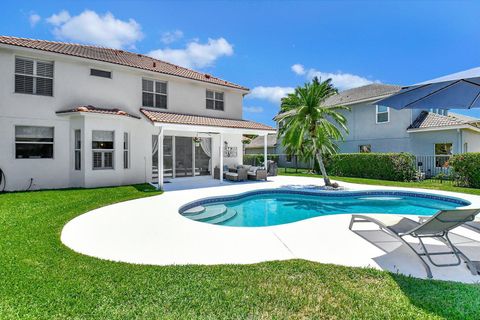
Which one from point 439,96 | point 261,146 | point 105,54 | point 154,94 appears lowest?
point 439,96

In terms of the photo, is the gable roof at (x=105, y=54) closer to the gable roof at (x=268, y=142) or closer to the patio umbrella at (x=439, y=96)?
the patio umbrella at (x=439, y=96)

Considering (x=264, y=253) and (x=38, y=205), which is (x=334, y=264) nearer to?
(x=264, y=253)

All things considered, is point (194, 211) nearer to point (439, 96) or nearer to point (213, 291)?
point (213, 291)

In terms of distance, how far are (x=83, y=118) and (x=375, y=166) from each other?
1999 centimetres

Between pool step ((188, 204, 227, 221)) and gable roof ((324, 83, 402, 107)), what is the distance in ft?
61.8

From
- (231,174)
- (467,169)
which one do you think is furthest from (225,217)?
(467,169)

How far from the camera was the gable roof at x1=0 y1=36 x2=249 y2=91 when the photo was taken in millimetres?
13797

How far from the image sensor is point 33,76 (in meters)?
13.7

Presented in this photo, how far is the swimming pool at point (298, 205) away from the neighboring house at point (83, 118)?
18.0ft

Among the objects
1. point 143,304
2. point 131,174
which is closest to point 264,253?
point 143,304

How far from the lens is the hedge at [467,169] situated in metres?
15.3

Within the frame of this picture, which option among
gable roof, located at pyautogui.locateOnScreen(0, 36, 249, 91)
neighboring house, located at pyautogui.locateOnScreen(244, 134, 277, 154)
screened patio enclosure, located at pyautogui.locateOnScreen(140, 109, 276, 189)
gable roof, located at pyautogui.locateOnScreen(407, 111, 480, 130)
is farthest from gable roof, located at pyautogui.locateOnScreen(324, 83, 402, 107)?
gable roof, located at pyautogui.locateOnScreen(0, 36, 249, 91)

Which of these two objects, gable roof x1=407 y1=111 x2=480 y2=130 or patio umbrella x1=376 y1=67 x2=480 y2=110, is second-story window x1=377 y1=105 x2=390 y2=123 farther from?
patio umbrella x1=376 y1=67 x2=480 y2=110

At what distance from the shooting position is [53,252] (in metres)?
5.33
